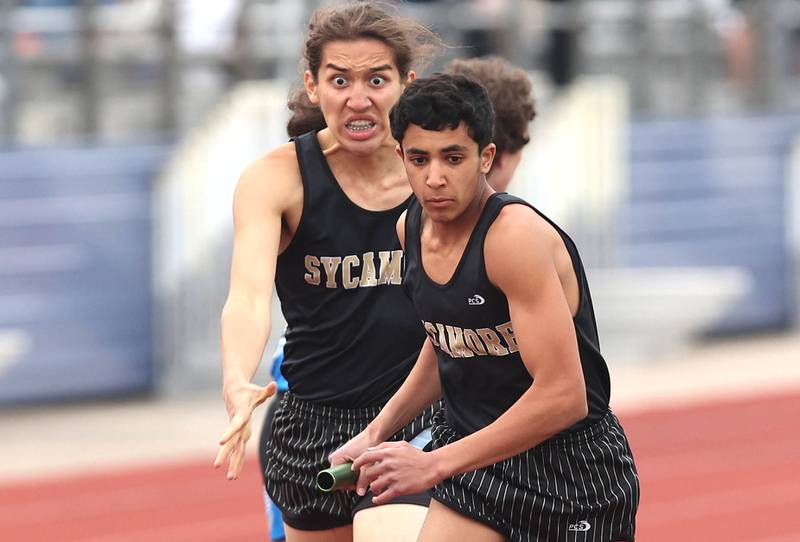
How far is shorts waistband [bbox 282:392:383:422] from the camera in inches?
160

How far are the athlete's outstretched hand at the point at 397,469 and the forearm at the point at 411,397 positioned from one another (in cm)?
46

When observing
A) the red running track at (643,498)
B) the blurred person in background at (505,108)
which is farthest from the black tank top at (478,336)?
the red running track at (643,498)

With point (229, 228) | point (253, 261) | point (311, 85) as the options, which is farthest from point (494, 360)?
point (229, 228)

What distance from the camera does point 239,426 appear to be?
130 inches

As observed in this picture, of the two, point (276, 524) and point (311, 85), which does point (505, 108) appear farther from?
point (276, 524)

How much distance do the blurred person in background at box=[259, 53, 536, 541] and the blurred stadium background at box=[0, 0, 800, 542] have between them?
12.4 ft

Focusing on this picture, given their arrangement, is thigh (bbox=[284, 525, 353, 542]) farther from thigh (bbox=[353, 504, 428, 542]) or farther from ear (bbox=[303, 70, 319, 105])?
ear (bbox=[303, 70, 319, 105])

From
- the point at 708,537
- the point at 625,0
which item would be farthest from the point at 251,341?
the point at 625,0

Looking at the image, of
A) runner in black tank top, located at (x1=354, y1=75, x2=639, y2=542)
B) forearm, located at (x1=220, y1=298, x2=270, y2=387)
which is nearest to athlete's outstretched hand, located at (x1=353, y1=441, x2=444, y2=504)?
runner in black tank top, located at (x1=354, y1=75, x2=639, y2=542)

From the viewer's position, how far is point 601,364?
3.46 m

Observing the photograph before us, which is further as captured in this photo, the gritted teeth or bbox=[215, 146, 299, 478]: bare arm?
the gritted teeth

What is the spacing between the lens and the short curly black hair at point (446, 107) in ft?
10.6

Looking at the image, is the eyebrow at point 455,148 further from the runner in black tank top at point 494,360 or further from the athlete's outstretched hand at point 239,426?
the athlete's outstretched hand at point 239,426

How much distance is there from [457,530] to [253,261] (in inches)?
31.5
